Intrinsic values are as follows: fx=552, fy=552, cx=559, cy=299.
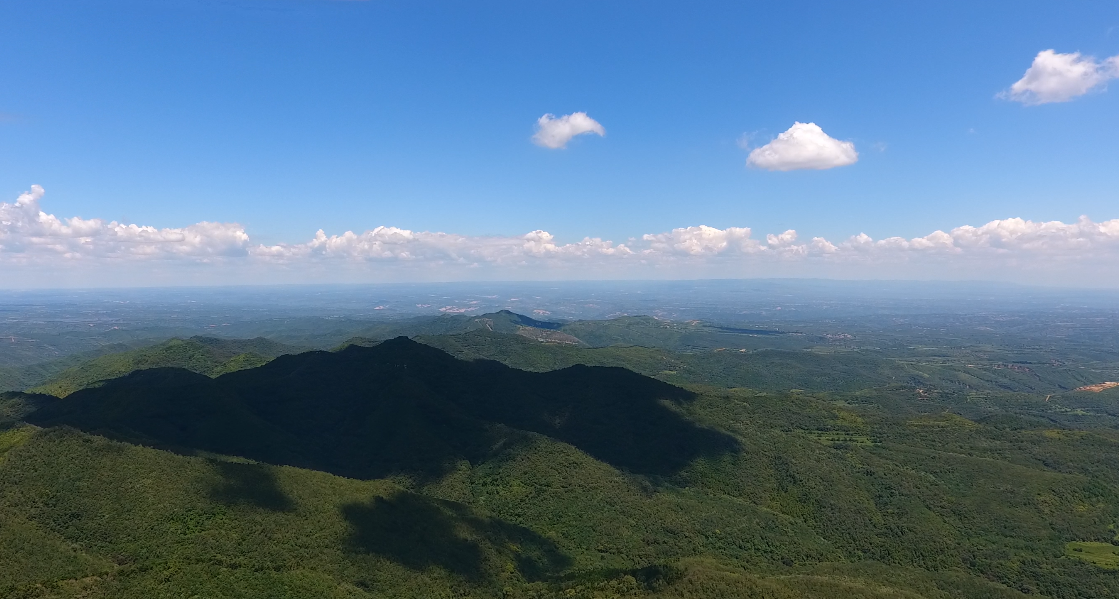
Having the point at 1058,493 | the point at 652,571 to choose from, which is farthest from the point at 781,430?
the point at 652,571

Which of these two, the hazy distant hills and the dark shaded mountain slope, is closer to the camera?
the hazy distant hills

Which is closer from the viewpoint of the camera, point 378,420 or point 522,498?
point 522,498

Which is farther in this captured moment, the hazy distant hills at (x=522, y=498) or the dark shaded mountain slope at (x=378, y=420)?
the dark shaded mountain slope at (x=378, y=420)

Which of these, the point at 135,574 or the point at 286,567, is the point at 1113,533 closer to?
the point at 286,567

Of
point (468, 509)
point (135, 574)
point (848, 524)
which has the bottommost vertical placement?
point (848, 524)

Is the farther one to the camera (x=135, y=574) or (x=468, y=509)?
(x=468, y=509)

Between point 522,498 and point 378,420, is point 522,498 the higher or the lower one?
the lower one

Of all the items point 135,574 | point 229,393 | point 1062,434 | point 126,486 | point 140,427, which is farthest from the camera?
point 1062,434

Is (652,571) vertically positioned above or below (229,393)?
below
